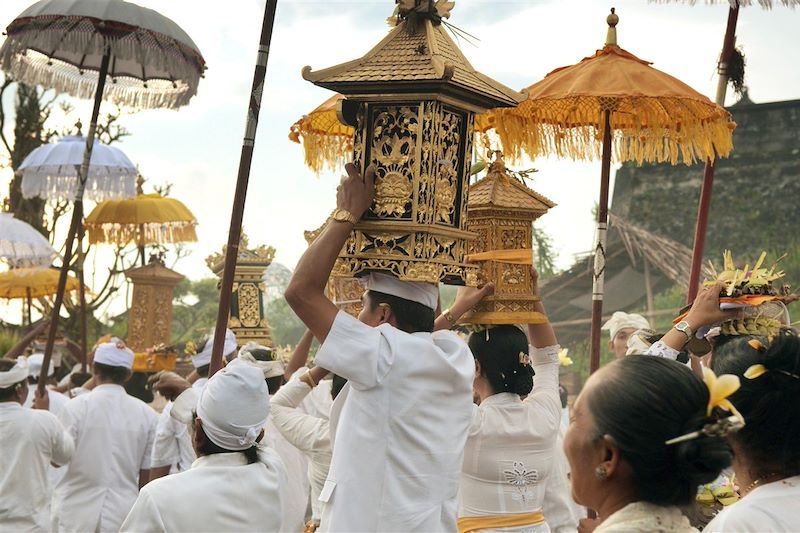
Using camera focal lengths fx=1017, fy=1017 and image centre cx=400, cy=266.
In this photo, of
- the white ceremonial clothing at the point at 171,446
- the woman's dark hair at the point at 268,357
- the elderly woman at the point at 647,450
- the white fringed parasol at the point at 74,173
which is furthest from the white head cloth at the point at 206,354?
the elderly woman at the point at 647,450

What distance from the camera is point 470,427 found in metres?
4.46

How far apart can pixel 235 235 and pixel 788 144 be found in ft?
59.4

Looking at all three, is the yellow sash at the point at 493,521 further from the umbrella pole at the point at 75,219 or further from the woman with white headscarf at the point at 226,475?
the umbrella pole at the point at 75,219

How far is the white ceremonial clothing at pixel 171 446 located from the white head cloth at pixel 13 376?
1.15 meters

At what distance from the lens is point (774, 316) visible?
4203 mm

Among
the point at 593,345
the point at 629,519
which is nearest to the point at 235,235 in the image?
the point at 593,345

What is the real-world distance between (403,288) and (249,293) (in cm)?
615

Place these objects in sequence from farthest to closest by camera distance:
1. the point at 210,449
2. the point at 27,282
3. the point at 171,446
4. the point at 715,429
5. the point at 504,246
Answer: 1. the point at 27,282
2. the point at 171,446
3. the point at 504,246
4. the point at 210,449
5. the point at 715,429

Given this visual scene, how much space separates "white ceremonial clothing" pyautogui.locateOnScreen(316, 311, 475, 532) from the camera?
3520 mm

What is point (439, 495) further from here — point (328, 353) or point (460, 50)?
point (460, 50)

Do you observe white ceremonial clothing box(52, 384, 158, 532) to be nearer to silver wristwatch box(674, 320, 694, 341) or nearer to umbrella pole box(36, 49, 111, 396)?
umbrella pole box(36, 49, 111, 396)

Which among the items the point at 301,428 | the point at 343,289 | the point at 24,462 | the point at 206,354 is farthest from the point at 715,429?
the point at 206,354

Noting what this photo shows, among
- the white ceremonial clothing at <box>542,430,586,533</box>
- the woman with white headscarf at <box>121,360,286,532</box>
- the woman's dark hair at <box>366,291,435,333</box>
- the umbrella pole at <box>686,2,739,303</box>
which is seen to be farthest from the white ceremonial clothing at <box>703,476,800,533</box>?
the white ceremonial clothing at <box>542,430,586,533</box>

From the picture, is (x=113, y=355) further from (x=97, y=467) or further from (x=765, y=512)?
(x=765, y=512)
